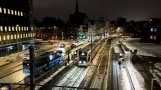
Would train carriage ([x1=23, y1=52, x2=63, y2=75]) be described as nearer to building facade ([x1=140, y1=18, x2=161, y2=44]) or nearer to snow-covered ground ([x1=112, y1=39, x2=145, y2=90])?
snow-covered ground ([x1=112, y1=39, x2=145, y2=90])

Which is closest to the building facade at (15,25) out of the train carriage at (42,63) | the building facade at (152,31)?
the train carriage at (42,63)

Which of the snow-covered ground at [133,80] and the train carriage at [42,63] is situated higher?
the train carriage at [42,63]

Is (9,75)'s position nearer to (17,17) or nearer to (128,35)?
(17,17)

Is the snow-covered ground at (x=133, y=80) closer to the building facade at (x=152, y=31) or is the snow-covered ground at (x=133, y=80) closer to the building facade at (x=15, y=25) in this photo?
the building facade at (x=15, y=25)

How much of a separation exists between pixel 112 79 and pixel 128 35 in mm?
123154

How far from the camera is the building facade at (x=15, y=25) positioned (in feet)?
198

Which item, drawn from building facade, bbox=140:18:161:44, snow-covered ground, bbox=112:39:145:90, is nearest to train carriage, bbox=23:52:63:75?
snow-covered ground, bbox=112:39:145:90

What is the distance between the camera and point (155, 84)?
107 ft

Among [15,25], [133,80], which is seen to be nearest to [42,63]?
[133,80]

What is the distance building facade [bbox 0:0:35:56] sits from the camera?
198 feet

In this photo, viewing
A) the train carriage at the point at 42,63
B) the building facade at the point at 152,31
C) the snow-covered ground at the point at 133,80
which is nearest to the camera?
the snow-covered ground at the point at 133,80

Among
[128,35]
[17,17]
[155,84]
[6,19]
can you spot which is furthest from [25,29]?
[128,35]

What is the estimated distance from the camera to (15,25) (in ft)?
222

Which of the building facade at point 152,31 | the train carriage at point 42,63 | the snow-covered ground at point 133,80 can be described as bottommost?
the snow-covered ground at point 133,80
